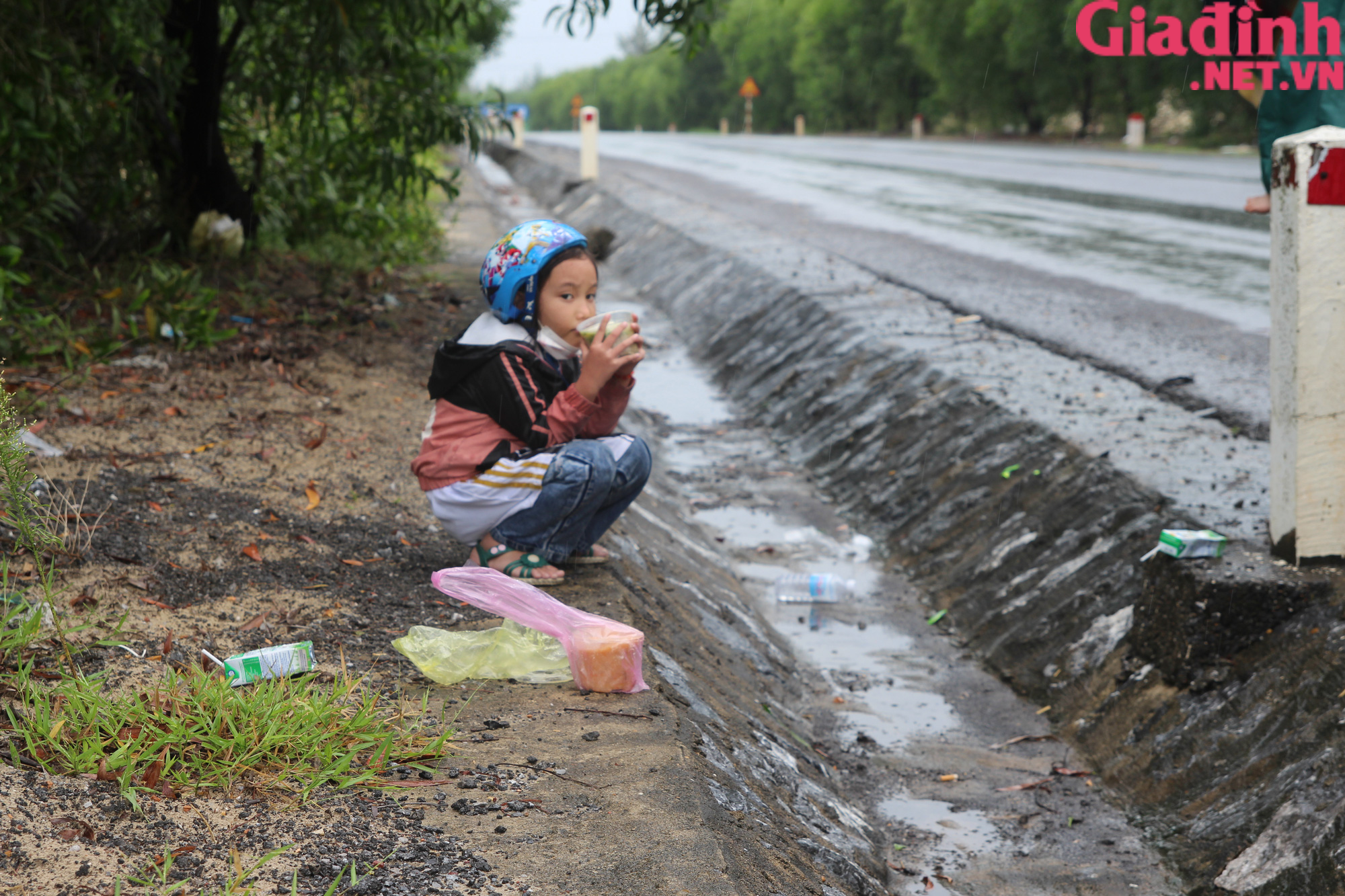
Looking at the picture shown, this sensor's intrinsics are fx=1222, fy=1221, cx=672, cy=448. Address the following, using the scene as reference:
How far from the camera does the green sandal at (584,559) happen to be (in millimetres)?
3912

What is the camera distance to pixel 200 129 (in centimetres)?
710

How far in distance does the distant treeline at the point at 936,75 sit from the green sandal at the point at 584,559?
3031 mm

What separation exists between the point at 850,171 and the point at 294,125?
49.6ft

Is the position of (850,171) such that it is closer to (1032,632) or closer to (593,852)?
(1032,632)

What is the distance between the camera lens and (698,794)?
2.53 meters

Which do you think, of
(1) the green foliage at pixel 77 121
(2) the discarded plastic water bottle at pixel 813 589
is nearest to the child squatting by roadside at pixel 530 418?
(2) the discarded plastic water bottle at pixel 813 589

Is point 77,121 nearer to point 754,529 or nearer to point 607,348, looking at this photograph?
point 754,529

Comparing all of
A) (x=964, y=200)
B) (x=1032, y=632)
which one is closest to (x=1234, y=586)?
(x=1032, y=632)

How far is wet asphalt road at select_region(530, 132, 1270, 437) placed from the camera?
23.0 ft

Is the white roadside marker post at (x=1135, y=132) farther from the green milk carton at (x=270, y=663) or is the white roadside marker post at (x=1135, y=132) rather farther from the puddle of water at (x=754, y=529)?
the green milk carton at (x=270, y=663)

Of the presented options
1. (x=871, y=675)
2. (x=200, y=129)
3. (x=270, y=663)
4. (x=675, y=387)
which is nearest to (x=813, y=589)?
(x=871, y=675)

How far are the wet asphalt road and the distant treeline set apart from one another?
2.44 m

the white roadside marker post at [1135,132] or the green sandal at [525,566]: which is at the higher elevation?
the white roadside marker post at [1135,132]

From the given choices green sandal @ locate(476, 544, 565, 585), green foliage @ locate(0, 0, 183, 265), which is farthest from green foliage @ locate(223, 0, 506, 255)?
green sandal @ locate(476, 544, 565, 585)
